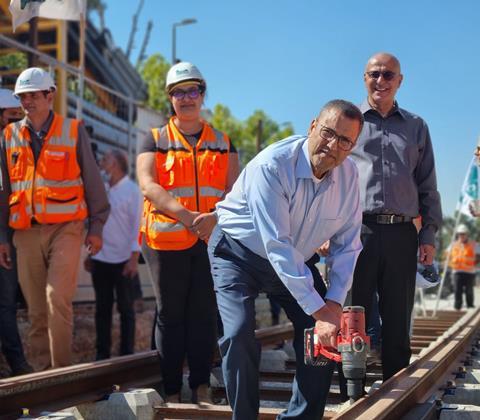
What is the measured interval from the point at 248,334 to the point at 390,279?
1.76m

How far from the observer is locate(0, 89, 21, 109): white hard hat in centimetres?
684

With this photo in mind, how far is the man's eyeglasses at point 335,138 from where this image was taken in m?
3.61

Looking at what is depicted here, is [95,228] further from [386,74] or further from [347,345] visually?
[347,345]

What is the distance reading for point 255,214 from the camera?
3.70 metres

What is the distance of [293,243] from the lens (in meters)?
3.86

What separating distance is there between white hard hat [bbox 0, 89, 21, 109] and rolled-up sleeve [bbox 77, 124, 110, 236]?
0.85 meters

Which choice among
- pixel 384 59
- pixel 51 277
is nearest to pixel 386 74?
pixel 384 59

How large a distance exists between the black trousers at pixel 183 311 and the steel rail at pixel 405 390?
1.20m

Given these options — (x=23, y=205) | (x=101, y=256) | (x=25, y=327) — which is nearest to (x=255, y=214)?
(x=23, y=205)

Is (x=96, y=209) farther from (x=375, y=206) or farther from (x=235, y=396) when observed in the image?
(x=235, y=396)

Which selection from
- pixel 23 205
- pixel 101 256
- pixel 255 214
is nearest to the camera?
pixel 255 214

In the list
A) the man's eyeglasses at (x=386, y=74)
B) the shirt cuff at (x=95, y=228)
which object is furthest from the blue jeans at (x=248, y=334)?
Result: the shirt cuff at (x=95, y=228)

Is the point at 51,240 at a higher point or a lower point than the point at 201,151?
lower

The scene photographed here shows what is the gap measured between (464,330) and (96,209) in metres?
5.63
